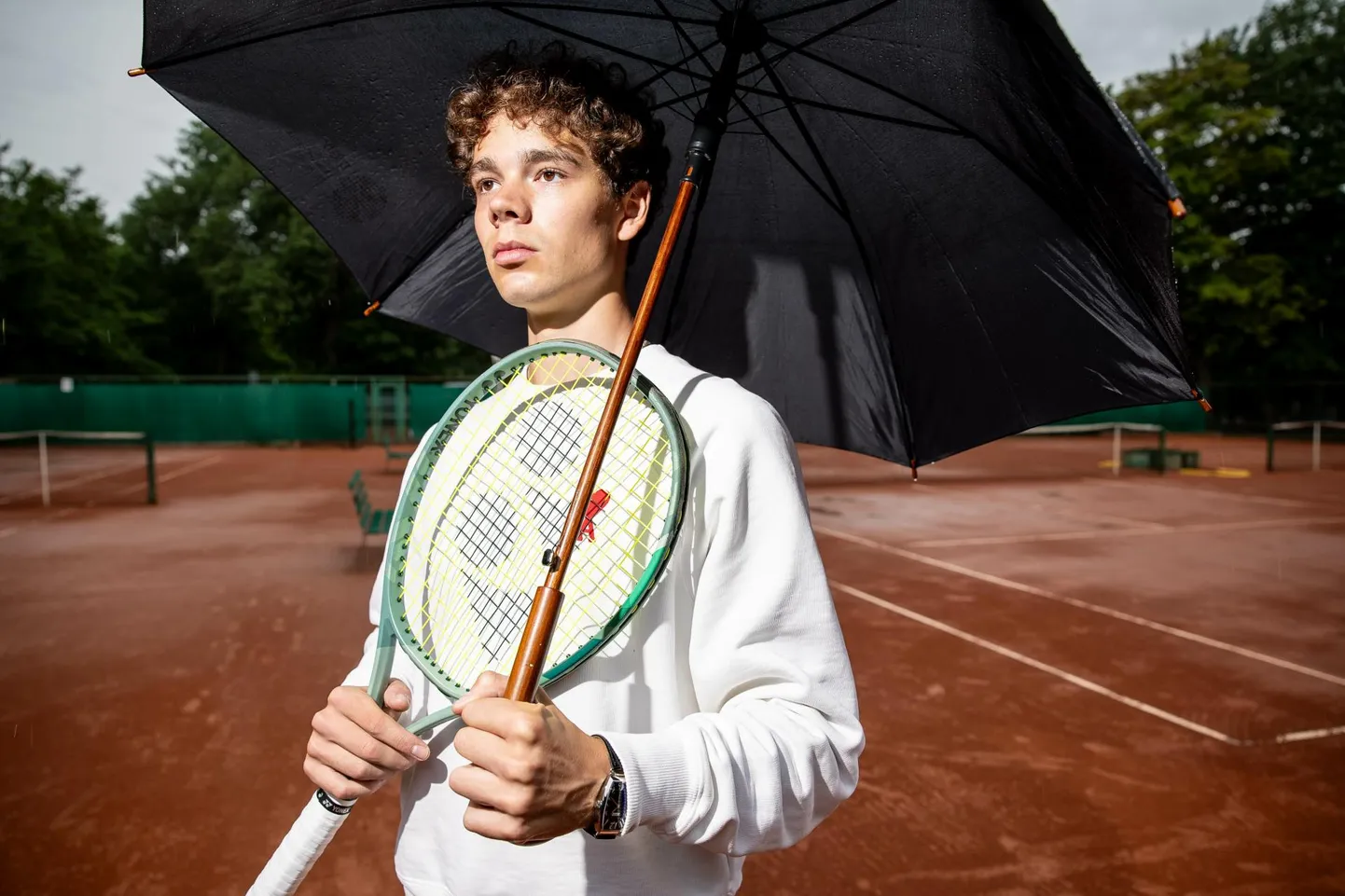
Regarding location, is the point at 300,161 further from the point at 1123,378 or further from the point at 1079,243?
the point at 1123,378

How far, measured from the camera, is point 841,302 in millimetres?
2166

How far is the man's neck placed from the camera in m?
1.54

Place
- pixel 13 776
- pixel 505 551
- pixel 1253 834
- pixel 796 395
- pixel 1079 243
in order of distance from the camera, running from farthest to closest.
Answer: pixel 13 776 < pixel 1253 834 < pixel 796 395 < pixel 1079 243 < pixel 505 551

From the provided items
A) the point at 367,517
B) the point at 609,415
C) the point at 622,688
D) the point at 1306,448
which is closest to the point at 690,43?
the point at 609,415

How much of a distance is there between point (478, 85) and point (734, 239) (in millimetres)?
746

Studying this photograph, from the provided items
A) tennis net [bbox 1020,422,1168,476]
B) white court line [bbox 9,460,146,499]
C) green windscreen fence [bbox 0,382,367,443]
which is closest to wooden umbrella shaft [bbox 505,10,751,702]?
white court line [bbox 9,460,146,499]

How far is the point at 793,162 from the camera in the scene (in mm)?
2064

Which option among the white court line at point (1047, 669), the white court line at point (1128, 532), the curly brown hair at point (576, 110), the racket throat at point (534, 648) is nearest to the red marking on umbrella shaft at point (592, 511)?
the racket throat at point (534, 648)

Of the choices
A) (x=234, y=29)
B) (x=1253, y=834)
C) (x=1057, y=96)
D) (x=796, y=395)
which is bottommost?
(x=1253, y=834)

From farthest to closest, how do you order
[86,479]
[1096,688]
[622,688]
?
[86,479]
[1096,688]
[622,688]

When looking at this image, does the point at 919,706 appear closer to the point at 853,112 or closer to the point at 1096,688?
the point at 1096,688

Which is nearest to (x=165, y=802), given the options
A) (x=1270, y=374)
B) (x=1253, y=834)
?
(x=1253, y=834)

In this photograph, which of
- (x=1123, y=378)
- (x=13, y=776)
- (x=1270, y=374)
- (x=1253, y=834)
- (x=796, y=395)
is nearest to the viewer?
(x=1123, y=378)

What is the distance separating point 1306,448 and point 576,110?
106 feet
